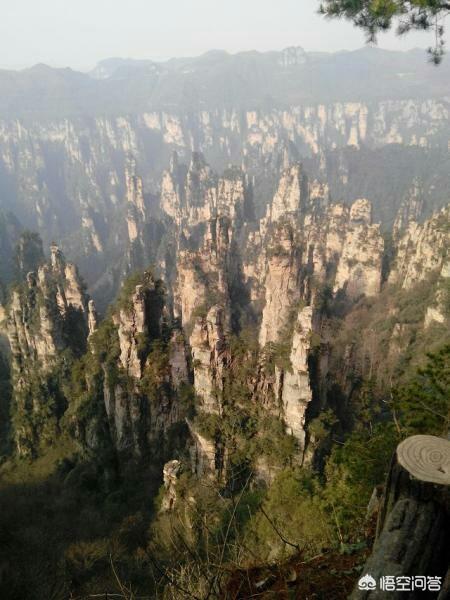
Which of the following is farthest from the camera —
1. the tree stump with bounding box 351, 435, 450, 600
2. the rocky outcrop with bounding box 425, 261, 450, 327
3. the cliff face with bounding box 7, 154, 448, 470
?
the rocky outcrop with bounding box 425, 261, 450, 327

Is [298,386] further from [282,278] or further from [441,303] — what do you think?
[441,303]

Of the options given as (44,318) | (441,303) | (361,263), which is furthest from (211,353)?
(361,263)

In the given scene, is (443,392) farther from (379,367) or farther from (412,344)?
(412,344)

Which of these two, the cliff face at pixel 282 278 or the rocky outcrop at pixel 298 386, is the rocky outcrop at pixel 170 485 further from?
the rocky outcrop at pixel 298 386

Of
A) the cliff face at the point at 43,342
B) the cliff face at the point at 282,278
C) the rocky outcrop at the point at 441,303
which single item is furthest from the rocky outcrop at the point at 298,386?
the rocky outcrop at the point at 441,303

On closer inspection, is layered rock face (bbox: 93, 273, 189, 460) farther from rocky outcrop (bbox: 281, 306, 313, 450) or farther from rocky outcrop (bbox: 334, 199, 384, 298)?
Answer: rocky outcrop (bbox: 334, 199, 384, 298)

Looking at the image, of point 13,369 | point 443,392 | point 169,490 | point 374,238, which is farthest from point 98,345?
point 374,238

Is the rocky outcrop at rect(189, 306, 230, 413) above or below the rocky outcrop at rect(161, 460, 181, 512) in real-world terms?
above

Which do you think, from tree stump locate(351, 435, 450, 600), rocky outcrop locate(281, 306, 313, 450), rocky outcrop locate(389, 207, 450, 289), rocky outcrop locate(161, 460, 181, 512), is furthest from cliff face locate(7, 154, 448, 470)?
tree stump locate(351, 435, 450, 600)
